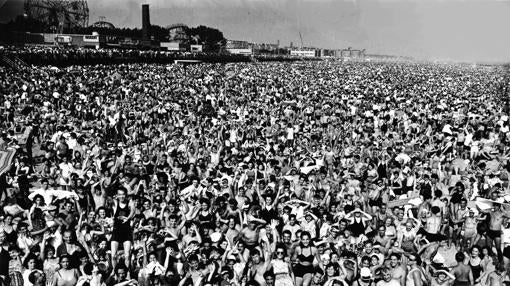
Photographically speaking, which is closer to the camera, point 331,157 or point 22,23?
point 331,157

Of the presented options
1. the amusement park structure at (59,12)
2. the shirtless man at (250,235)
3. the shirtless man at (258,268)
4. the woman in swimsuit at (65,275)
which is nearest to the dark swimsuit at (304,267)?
the shirtless man at (258,268)

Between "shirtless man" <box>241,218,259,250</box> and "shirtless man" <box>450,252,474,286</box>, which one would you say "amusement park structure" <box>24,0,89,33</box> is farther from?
"shirtless man" <box>450,252,474,286</box>

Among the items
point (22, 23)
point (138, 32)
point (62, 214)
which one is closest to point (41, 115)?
point (62, 214)

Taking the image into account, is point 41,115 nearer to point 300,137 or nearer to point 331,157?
point 300,137

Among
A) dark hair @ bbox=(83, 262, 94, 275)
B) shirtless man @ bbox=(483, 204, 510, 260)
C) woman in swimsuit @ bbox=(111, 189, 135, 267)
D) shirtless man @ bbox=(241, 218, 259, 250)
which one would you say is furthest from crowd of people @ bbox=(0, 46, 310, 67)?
shirtless man @ bbox=(483, 204, 510, 260)

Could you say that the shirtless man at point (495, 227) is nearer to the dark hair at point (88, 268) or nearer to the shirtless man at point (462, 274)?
the shirtless man at point (462, 274)
